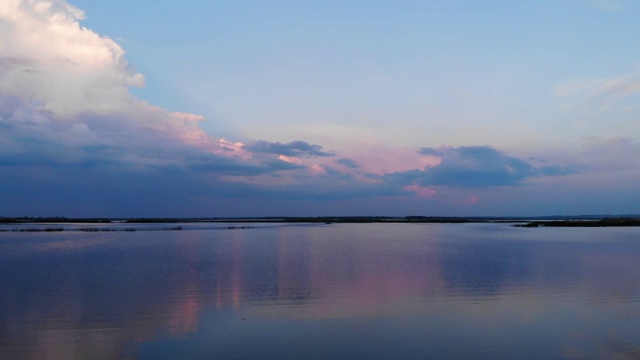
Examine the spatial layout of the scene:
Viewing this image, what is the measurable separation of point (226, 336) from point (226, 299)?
4.72 m

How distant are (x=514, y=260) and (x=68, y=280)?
2294cm

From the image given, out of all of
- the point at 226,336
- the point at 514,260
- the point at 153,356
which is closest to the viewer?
the point at 153,356

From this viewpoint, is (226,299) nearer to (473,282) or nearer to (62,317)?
(62,317)

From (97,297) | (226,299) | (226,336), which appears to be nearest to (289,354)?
(226,336)

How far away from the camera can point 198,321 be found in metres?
12.9

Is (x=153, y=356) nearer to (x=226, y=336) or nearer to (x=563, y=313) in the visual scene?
(x=226, y=336)

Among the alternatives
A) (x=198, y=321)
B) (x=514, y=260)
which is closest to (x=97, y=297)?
(x=198, y=321)

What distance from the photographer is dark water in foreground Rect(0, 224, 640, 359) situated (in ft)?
34.1

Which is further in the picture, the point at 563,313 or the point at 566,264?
the point at 566,264

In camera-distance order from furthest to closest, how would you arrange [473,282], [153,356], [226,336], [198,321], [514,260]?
[514,260]
[473,282]
[198,321]
[226,336]
[153,356]

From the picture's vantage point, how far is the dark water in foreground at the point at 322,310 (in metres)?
10.4

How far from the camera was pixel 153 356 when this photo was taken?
986 cm

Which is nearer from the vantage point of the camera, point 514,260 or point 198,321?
point 198,321

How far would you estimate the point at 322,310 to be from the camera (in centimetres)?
1414
